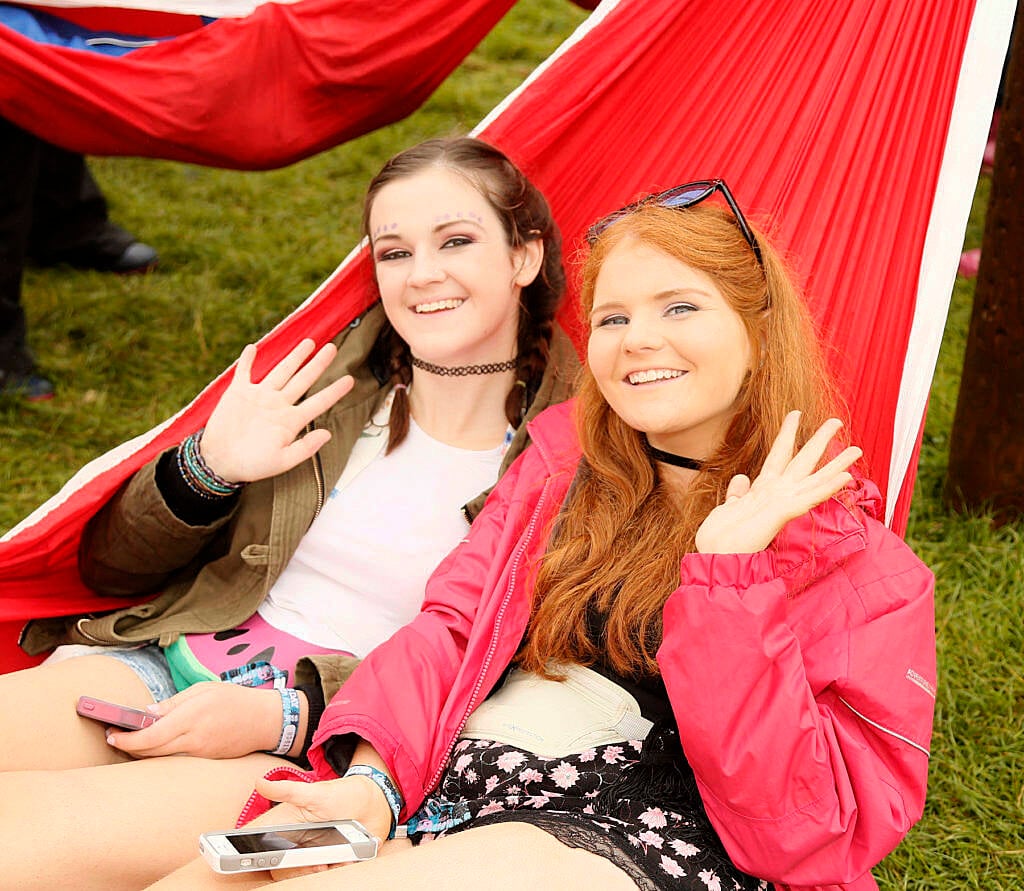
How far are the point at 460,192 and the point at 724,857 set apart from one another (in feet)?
3.92

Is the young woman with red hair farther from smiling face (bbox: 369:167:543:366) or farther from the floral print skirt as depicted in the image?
smiling face (bbox: 369:167:543:366)

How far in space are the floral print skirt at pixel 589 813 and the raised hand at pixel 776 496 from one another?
0.33m

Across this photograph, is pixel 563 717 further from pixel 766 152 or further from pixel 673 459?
pixel 766 152

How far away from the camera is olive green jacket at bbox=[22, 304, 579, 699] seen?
6.91 feet

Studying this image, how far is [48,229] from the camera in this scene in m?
4.55

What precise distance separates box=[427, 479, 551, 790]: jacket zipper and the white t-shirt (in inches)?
9.8

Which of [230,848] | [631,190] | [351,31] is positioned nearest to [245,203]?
[351,31]

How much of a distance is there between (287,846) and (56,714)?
510 mm

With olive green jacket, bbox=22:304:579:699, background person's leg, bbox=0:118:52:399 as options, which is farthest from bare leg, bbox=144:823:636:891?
background person's leg, bbox=0:118:52:399

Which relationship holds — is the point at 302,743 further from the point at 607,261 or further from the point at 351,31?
the point at 351,31

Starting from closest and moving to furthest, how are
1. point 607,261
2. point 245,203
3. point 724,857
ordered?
1. point 724,857
2. point 607,261
3. point 245,203

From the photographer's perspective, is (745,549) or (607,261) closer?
(745,549)

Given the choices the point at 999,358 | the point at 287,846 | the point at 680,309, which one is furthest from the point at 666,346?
the point at 999,358

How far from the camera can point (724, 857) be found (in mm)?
1568
